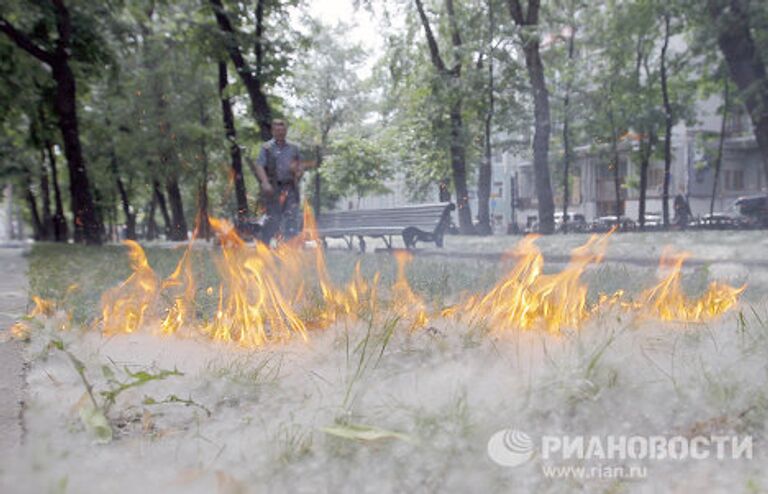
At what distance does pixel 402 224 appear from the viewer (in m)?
14.1

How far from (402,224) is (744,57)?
9.25 metres

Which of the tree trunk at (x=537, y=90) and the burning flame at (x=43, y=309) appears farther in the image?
the tree trunk at (x=537, y=90)

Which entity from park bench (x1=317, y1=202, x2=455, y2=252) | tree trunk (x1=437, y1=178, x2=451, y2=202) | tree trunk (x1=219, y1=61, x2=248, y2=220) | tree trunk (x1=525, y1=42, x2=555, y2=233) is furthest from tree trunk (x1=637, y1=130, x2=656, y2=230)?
park bench (x1=317, y1=202, x2=455, y2=252)

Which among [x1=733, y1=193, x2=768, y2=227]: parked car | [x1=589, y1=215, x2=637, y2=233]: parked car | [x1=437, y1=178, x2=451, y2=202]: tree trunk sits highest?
[x1=437, y1=178, x2=451, y2=202]: tree trunk

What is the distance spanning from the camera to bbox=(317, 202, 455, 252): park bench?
44.3 feet

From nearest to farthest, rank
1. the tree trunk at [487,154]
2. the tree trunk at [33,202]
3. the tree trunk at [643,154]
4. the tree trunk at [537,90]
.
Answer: the tree trunk at [537,90], the tree trunk at [487,154], the tree trunk at [643,154], the tree trunk at [33,202]

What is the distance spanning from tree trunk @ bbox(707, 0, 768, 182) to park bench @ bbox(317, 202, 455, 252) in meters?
7.86

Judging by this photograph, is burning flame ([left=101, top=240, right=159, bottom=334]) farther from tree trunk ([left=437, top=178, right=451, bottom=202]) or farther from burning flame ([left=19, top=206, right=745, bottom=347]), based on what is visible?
tree trunk ([left=437, top=178, right=451, bottom=202])

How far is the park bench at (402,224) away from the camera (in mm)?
13508

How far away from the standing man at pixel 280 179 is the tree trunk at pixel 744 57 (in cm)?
1103

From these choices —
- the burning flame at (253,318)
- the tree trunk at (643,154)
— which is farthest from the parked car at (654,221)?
the burning flame at (253,318)

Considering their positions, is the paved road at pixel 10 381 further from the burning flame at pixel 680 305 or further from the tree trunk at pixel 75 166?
the tree trunk at pixel 75 166

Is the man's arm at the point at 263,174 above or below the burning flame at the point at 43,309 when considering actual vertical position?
above

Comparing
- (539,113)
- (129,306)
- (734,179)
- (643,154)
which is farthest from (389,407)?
(734,179)
